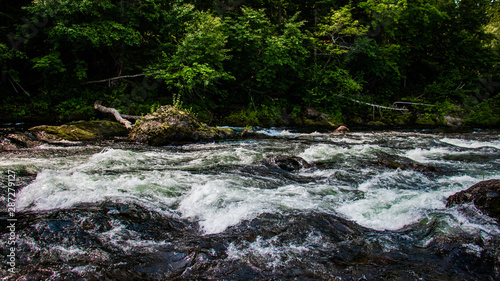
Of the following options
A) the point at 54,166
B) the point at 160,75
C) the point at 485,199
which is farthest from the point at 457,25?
the point at 54,166

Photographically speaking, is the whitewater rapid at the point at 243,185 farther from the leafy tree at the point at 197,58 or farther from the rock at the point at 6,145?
the leafy tree at the point at 197,58

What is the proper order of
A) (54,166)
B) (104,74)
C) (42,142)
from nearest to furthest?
(54,166) → (42,142) → (104,74)

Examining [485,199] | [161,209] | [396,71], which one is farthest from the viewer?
[396,71]

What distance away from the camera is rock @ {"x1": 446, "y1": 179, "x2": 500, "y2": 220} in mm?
3387

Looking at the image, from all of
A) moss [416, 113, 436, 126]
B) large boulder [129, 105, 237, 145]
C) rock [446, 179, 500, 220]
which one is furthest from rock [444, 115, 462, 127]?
rock [446, 179, 500, 220]

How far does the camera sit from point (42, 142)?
7.96 m

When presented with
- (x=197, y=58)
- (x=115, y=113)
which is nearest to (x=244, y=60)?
(x=197, y=58)

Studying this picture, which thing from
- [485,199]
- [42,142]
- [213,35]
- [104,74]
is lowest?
[42,142]

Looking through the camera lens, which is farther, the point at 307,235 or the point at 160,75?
the point at 160,75

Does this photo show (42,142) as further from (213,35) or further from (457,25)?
(457,25)

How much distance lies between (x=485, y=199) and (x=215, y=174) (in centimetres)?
419

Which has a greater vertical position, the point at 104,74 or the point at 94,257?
the point at 104,74

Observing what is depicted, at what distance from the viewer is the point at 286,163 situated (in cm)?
625

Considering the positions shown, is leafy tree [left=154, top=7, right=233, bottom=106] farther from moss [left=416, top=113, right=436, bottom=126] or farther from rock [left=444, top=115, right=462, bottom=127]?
rock [left=444, top=115, right=462, bottom=127]
